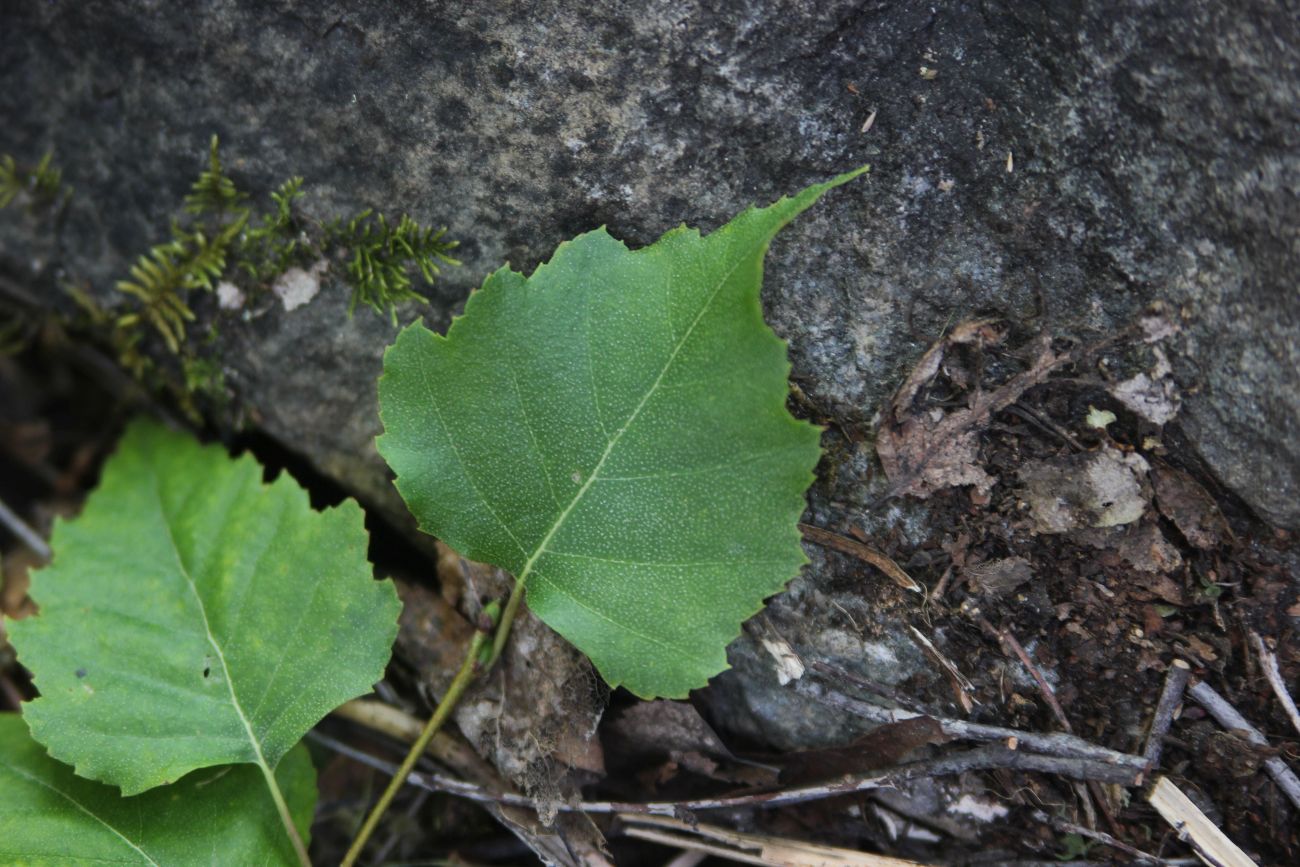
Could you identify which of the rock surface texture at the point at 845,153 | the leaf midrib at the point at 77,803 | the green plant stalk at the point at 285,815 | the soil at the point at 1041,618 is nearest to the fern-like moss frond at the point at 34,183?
the rock surface texture at the point at 845,153

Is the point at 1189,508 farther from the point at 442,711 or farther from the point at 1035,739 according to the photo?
the point at 442,711

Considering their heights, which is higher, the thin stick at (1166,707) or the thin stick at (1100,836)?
the thin stick at (1166,707)

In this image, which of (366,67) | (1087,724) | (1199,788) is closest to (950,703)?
(1087,724)

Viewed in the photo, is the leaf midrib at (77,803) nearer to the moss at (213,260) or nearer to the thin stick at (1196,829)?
the moss at (213,260)

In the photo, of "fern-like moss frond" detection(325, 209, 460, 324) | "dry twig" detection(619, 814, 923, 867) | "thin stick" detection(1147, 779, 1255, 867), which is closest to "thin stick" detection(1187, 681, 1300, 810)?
"thin stick" detection(1147, 779, 1255, 867)

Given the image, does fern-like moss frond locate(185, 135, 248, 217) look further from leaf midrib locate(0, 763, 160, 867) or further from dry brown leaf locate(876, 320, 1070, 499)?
→ dry brown leaf locate(876, 320, 1070, 499)

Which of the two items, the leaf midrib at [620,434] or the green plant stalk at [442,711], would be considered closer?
the leaf midrib at [620,434]

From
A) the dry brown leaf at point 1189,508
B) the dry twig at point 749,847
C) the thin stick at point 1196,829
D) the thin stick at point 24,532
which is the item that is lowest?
the thin stick at point 24,532
